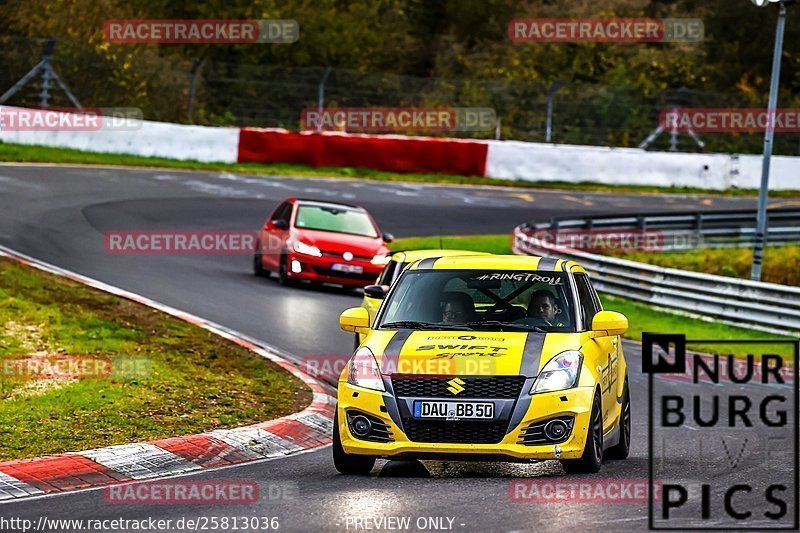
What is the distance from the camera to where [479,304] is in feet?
35.9

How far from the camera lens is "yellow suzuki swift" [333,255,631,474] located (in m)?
9.34

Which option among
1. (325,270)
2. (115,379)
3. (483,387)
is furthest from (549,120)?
(483,387)

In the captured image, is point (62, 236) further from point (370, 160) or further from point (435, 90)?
point (435, 90)

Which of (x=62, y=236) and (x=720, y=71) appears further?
(x=720, y=71)

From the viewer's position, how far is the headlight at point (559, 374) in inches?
371

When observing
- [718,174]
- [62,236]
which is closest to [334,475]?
[62,236]

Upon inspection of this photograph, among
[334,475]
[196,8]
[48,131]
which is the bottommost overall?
[334,475]

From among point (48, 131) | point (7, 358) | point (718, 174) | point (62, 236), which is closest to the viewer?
point (7, 358)

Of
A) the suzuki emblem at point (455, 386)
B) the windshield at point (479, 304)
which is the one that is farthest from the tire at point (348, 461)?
the windshield at point (479, 304)

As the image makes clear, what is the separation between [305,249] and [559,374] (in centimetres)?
1331

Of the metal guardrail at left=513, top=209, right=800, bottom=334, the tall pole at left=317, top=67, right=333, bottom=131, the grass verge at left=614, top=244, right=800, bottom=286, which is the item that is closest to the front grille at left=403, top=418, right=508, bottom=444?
the metal guardrail at left=513, top=209, right=800, bottom=334

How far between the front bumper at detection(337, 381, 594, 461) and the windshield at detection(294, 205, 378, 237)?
13888mm

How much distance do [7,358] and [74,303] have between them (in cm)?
406

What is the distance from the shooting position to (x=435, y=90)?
44438mm
